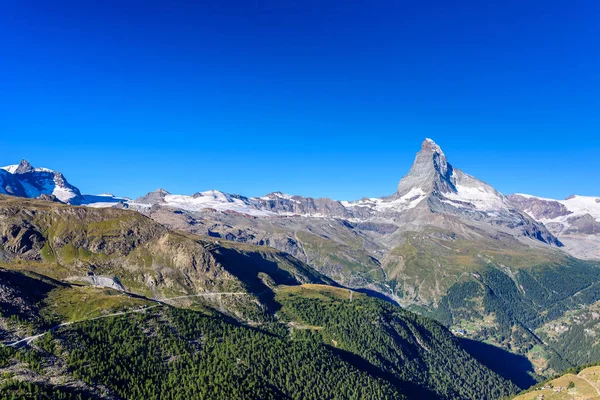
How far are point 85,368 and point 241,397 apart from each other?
71.6 meters

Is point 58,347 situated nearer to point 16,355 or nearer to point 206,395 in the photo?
point 16,355

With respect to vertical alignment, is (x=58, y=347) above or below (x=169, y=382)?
above

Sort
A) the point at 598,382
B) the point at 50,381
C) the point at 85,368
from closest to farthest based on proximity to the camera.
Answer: the point at 50,381 < the point at 85,368 < the point at 598,382

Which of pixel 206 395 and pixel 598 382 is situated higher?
pixel 598 382

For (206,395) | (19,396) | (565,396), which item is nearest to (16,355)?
(19,396)

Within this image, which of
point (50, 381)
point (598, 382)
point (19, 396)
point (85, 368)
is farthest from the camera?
point (598, 382)

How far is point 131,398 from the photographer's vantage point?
592 feet

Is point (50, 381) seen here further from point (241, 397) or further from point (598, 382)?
point (598, 382)

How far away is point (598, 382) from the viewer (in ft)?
653

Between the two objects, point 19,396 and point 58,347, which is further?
point 58,347

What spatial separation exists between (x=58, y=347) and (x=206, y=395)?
73.6m

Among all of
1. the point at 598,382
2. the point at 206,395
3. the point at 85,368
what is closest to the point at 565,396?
the point at 598,382

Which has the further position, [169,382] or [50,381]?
Result: [169,382]

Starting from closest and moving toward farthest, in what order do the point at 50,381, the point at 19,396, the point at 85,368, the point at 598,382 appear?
the point at 19,396 < the point at 50,381 < the point at 85,368 < the point at 598,382
